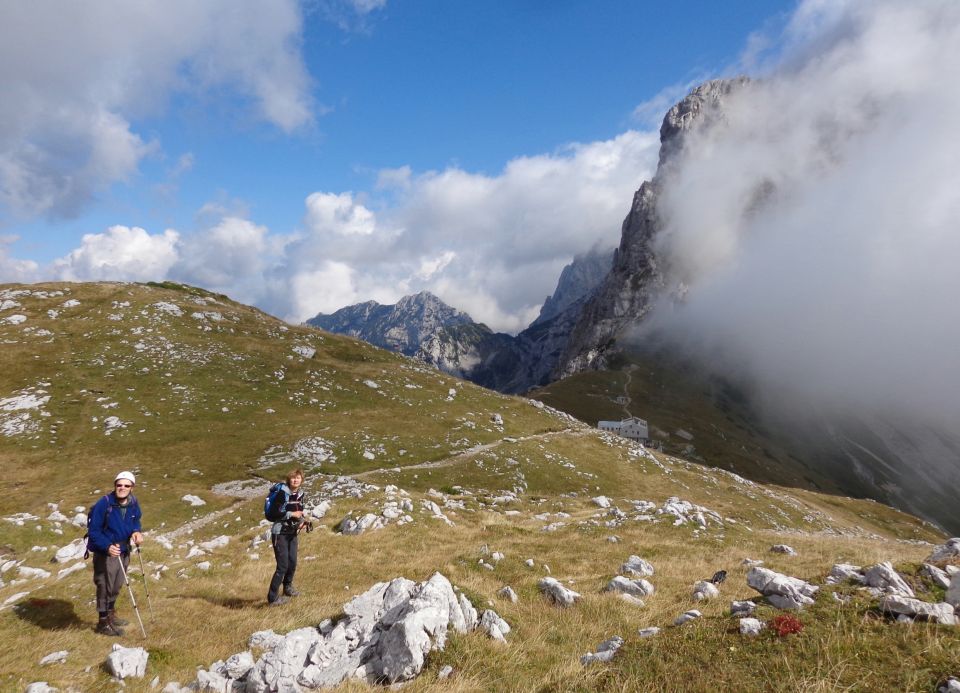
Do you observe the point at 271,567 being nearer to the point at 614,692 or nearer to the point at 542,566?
the point at 542,566

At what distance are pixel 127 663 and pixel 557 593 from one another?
1083 cm

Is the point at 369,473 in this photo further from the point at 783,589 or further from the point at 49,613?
the point at 783,589

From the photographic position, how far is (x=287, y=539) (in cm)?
1542

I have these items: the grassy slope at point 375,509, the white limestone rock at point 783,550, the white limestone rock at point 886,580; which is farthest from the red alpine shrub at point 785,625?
the white limestone rock at point 783,550

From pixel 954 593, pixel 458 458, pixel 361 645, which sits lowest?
pixel 458 458

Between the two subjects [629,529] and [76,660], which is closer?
[76,660]

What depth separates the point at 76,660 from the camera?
10898mm

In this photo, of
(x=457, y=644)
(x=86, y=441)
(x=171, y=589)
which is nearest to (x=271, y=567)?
(x=171, y=589)

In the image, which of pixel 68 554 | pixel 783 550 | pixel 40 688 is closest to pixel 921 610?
pixel 40 688

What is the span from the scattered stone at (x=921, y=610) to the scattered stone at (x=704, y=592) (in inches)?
196

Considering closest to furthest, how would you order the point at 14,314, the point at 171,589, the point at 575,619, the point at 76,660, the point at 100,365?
the point at 76,660 < the point at 575,619 < the point at 171,589 < the point at 100,365 < the point at 14,314

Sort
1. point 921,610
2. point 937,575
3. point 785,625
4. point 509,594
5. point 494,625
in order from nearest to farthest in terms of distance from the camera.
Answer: point 921,610 < point 785,625 < point 494,625 < point 937,575 < point 509,594

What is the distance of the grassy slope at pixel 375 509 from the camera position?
8.57 metres

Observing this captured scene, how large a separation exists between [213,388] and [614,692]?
6919 centimetres
